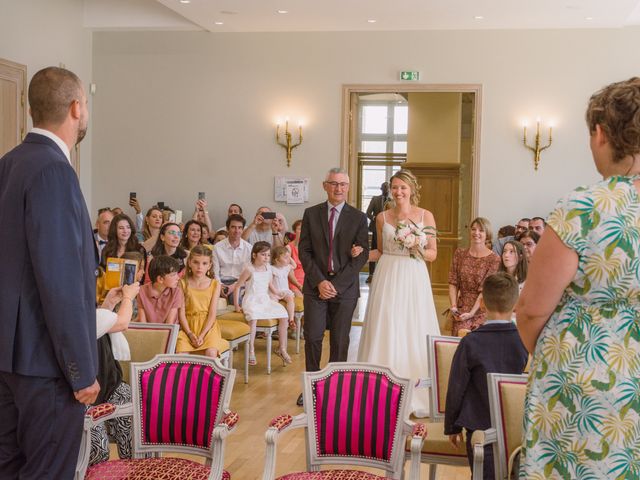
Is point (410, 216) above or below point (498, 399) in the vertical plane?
above

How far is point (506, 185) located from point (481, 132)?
83cm

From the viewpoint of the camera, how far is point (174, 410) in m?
3.55

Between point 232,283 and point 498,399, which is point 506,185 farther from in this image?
point 498,399

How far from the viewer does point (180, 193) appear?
12.5 meters

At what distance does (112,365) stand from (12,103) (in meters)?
7.54

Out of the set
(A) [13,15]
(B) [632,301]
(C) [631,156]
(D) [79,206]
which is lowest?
(B) [632,301]

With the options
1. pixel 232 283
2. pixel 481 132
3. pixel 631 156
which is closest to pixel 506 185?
pixel 481 132

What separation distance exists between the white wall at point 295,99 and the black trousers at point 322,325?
5.74 m

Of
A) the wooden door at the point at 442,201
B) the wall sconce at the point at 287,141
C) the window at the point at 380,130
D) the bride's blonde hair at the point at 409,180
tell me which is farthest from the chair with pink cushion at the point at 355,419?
the window at the point at 380,130

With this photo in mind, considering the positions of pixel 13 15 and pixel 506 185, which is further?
pixel 506 185

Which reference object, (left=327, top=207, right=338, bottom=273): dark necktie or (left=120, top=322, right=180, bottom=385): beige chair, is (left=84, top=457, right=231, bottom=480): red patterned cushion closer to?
(left=120, top=322, right=180, bottom=385): beige chair

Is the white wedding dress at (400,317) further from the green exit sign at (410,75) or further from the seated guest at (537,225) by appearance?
the green exit sign at (410,75)

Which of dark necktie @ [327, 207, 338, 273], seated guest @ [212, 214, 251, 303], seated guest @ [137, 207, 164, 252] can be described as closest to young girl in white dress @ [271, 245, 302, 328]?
seated guest @ [212, 214, 251, 303]

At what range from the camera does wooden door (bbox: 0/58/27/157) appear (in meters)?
10.1
